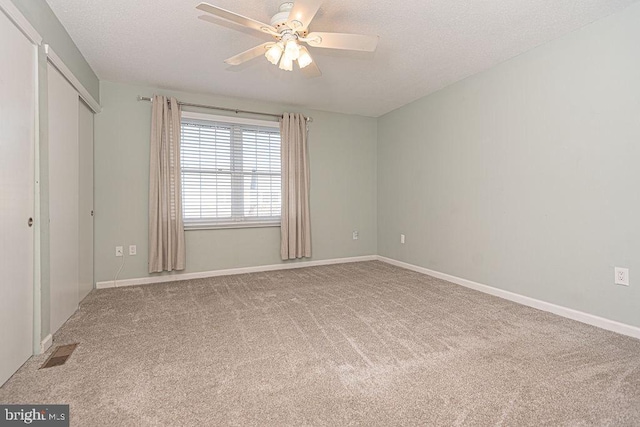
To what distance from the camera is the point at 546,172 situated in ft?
8.60

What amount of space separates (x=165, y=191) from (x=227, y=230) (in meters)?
0.91

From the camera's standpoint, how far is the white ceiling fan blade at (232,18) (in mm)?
1664

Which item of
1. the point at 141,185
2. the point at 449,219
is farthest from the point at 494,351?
the point at 141,185

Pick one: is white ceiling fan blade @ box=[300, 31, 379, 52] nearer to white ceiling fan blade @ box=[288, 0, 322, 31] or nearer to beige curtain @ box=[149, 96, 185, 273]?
white ceiling fan blade @ box=[288, 0, 322, 31]

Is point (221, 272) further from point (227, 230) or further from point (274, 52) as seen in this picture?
point (274, 52)

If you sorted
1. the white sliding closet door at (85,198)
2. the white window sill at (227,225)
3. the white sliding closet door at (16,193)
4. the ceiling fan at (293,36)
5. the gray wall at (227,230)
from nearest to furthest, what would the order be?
the white sliding closet door at (16,193), the ceiling fan at (293,36), the white sliding closet door at (85,198), the gray wall at (227,230), the white window sill at (227,225)

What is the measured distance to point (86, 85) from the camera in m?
2.93

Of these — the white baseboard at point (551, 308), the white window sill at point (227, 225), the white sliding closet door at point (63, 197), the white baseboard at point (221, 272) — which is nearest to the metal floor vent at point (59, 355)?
the white sliding closet door at point (63, 197)

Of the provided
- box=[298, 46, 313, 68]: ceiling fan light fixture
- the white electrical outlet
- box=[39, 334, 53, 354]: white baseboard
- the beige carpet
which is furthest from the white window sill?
the white electrical outlet

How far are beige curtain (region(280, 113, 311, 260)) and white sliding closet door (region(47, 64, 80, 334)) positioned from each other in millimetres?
2316

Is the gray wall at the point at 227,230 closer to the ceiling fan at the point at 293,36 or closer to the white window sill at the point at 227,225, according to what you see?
the white window sill at the point at 227,225

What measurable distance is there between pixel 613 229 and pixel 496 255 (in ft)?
3.23

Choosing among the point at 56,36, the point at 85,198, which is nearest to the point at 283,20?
the point at 56,36

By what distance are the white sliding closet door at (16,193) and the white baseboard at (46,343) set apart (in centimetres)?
7
